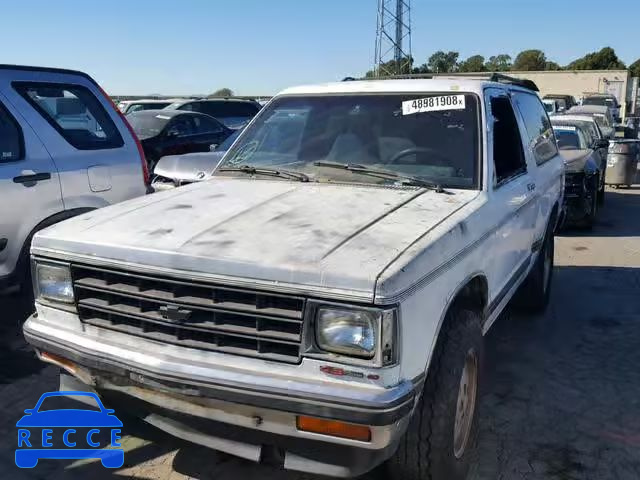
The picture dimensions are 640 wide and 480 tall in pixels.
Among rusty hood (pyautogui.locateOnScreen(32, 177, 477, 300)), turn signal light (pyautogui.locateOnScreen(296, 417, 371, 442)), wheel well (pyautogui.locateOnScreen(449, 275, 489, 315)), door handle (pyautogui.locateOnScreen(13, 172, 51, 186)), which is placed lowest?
turn signal light (pyautogui.locateOnScreen(296, 417, 371, 442))

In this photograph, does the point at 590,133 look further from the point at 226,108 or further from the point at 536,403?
the point at 226,108

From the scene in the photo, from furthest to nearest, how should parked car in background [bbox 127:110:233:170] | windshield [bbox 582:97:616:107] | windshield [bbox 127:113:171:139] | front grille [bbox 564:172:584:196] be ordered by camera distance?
windshield [bbox 582:97:616:107]
windshield [bbox 127:113:171:139]
parked car in background [bbox 127:110:233:170]
front grille [bbox 564:172:584:196]

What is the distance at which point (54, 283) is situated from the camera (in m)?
2.89

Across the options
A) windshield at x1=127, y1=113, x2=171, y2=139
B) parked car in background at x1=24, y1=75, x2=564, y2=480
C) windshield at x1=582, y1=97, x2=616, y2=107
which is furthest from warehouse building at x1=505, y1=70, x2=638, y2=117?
parked car in background at x1=24, y1=75, x2=564, y2=480

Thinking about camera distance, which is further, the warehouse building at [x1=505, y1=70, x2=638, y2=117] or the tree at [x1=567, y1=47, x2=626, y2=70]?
the tree at [x1=567, y1=47, x2=626, y2=70]

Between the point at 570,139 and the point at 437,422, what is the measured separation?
30.4ft

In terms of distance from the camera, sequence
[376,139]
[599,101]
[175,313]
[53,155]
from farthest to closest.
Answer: [599,101]
[53,155]
[376,139]
[175,313]

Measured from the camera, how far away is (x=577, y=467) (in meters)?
3.20

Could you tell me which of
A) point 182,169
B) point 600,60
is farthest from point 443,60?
point 182,169

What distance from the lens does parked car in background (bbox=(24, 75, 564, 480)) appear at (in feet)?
7.45

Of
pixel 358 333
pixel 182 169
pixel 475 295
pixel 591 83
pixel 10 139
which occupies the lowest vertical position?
pixel 475 295

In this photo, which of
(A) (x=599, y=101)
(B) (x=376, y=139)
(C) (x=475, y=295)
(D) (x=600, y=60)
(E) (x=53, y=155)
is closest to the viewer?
(C) (x=475, y=295)

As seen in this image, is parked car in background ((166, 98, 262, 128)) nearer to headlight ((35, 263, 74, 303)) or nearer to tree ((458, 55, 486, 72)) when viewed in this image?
headlight ((35, 263, 74, 303))

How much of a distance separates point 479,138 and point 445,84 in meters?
0.58
